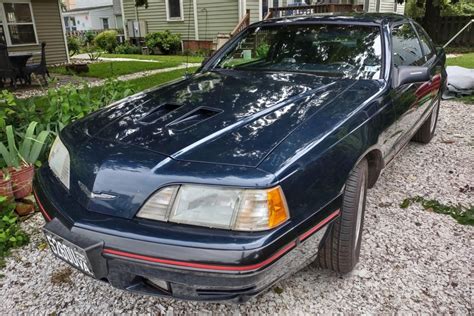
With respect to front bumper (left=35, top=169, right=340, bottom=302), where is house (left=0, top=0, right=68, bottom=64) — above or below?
above

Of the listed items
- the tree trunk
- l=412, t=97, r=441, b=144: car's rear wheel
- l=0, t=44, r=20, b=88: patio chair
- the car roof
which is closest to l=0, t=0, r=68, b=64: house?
l=0, t=44, r=20, b=88: patio chair

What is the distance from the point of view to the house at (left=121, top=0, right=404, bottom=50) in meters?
14.3

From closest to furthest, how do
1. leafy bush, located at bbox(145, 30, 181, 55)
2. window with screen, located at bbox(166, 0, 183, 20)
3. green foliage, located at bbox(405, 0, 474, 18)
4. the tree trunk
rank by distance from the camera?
the tree trunk → leafy bush, located at bbox(145, 30, 181, 55) → window with screen, located at bbox(166, 0, 183, 20) → green foliage, located at bbox(405, 0, 474, 18)

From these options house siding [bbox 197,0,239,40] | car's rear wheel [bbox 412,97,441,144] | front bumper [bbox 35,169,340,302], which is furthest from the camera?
house siding [bbox 197,0,239,40]

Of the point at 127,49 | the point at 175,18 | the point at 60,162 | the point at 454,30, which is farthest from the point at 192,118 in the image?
the point at 454,30

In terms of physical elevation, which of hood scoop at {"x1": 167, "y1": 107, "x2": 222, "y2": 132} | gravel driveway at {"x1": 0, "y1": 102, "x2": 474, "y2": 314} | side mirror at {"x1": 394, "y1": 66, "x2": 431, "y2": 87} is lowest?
gravel driveway at {"x1": 0, "y1": 102, "x2": 474, "y2": 314}

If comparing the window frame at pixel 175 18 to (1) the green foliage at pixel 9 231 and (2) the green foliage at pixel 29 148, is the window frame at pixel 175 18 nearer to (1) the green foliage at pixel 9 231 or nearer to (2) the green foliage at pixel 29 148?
(2) the green foliage at pixel 29 148

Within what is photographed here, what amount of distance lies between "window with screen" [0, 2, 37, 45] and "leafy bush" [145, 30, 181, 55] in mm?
4663

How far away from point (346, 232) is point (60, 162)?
5.35 ft

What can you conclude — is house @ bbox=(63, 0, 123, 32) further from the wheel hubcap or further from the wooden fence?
the wheel hubcap

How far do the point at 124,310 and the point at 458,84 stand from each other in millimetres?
7057

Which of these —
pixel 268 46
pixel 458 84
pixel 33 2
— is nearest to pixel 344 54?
pixel 268 46

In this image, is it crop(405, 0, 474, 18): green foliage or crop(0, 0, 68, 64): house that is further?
crop(405, 0, 474, 18): green foliage

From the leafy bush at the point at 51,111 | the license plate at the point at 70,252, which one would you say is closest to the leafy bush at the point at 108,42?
the leafy bush at the point at 51,111
